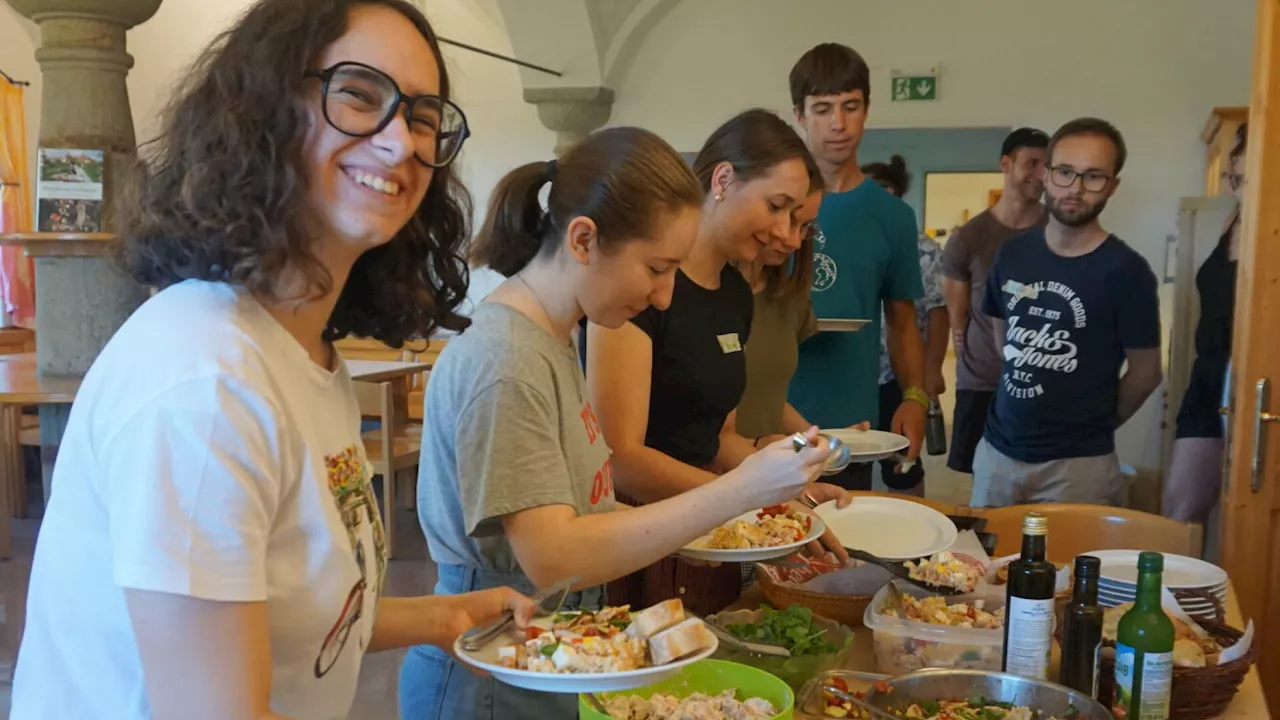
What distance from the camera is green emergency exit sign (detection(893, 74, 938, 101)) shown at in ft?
20.2

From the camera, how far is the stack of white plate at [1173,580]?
1622 mm

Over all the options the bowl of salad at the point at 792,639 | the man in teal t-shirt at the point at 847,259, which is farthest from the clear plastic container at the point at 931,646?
the man in teal t-shirt at the point at 847,259

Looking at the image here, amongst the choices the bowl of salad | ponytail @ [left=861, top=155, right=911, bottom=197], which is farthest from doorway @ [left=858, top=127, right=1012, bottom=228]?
the bowl of salad

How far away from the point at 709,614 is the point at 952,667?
45cm

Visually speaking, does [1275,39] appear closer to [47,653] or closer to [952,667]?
[952,667]

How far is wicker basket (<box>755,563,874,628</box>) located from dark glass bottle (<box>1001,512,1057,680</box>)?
13.4 inches

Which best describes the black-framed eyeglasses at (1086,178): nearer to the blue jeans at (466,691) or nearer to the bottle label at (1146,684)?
the bottle label at (1146,684)

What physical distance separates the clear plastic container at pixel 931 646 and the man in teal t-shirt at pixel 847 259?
1395mm

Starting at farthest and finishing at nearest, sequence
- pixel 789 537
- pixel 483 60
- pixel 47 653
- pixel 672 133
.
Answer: pixel 483 60
pixel 672 133
pixel 789 537
pixel 47 653

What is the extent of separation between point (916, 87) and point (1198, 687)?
17.4 ft

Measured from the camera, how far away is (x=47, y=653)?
37.9 inches

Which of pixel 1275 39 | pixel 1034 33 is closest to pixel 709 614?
pixel 1275 39

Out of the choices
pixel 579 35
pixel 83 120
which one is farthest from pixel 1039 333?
pixel 579 35

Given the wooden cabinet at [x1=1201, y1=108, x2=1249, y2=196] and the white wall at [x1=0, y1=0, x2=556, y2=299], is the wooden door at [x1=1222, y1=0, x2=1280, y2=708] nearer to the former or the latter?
the wooden cabinet at [x1=1201, y1=108, x2=1249, y2=196]
